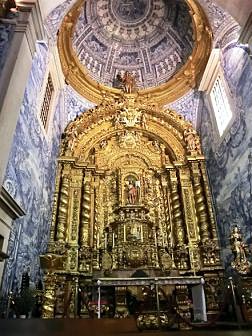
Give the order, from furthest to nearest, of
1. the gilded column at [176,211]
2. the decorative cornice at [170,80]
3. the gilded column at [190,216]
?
the decorative cornice at [170,80] → the gilded column at [176,211] → the gilded column at [190,216]

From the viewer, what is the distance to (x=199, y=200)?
10.6 m

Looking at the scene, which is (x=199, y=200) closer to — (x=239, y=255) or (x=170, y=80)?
(x=239, y=255)

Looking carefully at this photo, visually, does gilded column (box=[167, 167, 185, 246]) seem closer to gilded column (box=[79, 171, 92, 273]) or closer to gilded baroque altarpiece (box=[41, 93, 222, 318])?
gilded baroque altarpiece (box=[41, 93, 222, 318])

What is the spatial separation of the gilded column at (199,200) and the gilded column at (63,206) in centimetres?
517

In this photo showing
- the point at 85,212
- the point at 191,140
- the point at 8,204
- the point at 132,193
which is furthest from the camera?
the point at 191,140

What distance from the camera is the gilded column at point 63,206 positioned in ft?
31.7

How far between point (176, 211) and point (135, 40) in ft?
31.9

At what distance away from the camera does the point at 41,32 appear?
5.55 metres

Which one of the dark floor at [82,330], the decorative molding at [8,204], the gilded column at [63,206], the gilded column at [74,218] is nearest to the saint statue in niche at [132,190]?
the gilded column at [74,218]

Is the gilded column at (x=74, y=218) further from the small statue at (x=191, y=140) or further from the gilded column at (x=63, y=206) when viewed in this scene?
the small statue at (x=191, y=140)

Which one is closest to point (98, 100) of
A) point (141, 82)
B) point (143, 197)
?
point (141, 82)

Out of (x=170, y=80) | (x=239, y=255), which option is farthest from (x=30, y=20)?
(x=170, y=80)

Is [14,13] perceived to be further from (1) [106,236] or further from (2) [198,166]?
(2) [198,166]

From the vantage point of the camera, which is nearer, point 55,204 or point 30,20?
point 30,20
